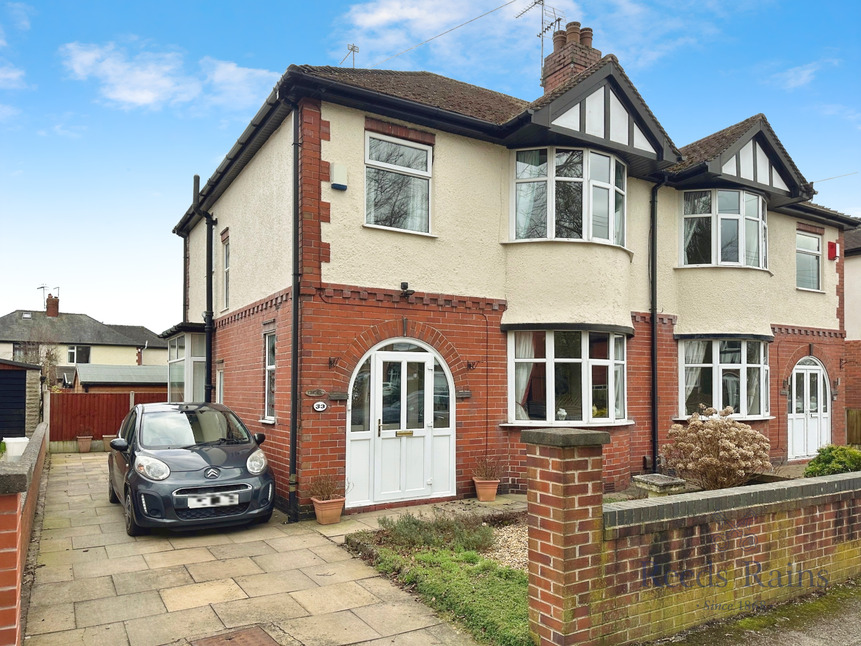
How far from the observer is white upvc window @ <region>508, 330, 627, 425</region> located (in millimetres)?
10094

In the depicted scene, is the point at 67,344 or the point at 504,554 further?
the point at 67,344

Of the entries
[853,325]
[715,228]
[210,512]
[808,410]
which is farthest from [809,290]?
[210,512]

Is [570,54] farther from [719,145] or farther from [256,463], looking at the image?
[256,463]

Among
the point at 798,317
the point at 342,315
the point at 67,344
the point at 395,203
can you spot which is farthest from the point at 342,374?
the point at 67,344

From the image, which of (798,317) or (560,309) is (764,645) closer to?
(560,309)

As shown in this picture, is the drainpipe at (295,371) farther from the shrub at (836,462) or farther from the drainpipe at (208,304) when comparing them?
the shrub at (836,462)

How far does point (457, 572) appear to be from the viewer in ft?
18.4

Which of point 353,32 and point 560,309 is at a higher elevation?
point 353,32

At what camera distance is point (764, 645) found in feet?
14.6

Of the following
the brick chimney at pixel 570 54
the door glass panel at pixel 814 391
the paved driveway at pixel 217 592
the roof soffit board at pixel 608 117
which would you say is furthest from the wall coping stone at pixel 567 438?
the door glass panel at pixel 814 391

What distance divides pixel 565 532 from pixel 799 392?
43.2 ft

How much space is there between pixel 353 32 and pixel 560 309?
8.06 metres

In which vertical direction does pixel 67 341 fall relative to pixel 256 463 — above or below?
above

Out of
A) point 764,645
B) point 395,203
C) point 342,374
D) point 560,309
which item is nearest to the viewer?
point 764,645
